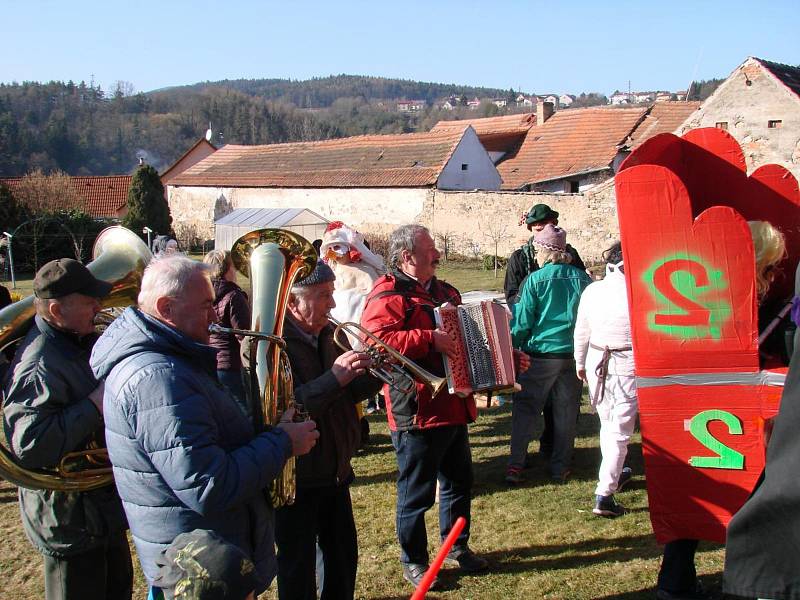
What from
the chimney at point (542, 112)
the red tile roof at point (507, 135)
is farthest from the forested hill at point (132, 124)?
the chimney at point (542, 112)

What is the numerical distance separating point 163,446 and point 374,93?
177 meters

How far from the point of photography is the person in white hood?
4.83 meters

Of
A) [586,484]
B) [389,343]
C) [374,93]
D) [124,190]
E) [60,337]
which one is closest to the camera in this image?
[60,337]

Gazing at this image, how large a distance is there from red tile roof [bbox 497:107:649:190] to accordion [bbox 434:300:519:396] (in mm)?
26694

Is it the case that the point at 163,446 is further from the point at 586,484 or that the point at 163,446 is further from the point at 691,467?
the point at 586,484

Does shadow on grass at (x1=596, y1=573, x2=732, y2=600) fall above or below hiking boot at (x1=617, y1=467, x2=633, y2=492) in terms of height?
below

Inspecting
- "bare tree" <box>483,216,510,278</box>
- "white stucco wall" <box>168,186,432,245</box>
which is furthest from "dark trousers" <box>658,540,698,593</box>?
"white stucco wall" <box>168,186,432,245</box>

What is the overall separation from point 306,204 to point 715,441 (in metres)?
30.3

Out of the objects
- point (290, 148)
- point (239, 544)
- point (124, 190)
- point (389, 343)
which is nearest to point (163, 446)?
point (239, 544)

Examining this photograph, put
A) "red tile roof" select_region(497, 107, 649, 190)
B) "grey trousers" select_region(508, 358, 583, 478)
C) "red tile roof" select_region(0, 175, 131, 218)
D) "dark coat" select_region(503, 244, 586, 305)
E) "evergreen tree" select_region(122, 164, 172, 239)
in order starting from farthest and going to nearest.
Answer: "red tile roof" select_region(0, 175, 131, 218)
"evergreen tree" select_region(122, 164, 172, 239)
"red tile roof" select_region(497, 107, 649, 190)
"dark coat" select_region(503, 244, 586, 305)
"grey trousers" select_region(508, 358, 583, 478)

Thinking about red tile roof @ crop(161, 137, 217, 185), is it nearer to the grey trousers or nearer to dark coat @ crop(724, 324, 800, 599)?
the grey trousers

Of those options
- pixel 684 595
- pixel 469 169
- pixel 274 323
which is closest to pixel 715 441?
pixel 684 595

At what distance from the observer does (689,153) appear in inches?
156

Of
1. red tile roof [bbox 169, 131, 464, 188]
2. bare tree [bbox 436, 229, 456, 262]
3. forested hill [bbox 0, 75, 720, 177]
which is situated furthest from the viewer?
forested hill [bbox 0, 75, 720, 177]
